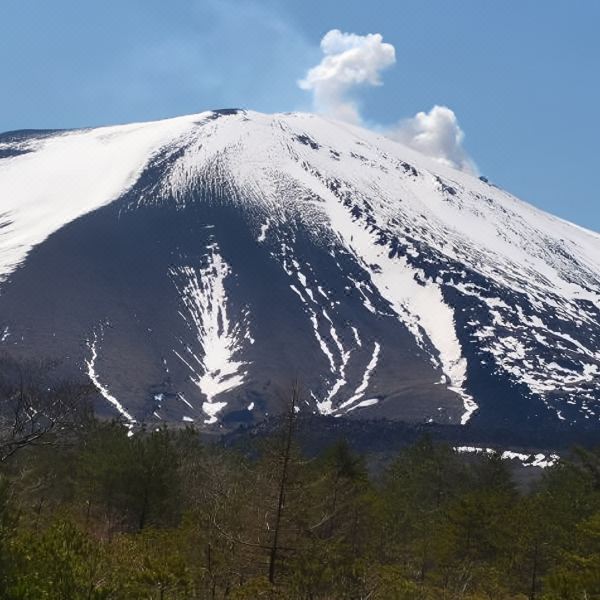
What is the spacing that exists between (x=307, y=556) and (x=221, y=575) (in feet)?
13.2

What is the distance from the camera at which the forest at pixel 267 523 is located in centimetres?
1711

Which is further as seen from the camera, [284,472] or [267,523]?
[284,472]

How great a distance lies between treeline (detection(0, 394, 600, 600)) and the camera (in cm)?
1695

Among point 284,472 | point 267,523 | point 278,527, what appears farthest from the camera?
point 284,472

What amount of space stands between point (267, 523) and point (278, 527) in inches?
21.1

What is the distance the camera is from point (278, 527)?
21.7m

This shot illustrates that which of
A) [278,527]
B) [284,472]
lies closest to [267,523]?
[278,527]

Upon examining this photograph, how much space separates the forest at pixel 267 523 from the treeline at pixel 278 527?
2.7 inches

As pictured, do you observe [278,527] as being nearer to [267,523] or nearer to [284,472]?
[267,523]

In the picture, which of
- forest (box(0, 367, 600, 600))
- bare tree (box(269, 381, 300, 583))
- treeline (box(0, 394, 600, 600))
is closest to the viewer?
treeline (box(0, 394, 600, 600))

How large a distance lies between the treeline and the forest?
0.07 metres

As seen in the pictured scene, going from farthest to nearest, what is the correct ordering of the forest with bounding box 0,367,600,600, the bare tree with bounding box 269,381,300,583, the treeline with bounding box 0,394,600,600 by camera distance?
the bare tree with bounding box 269,381,300,583
the forest with bounding box 0,367,600,600
the treeline with bounding box 0,394,600,600

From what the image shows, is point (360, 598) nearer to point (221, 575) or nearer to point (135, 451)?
point (221, 575)

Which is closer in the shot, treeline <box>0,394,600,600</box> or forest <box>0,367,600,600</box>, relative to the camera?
treeline <box>0,394,600,600</box>
